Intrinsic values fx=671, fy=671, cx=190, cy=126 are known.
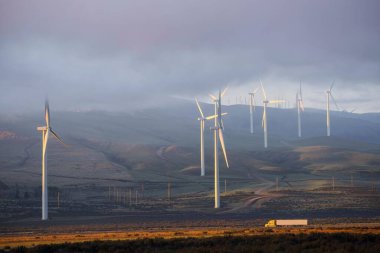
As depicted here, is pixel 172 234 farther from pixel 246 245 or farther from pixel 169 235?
pixel 246 245

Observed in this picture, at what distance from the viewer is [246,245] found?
46719mm

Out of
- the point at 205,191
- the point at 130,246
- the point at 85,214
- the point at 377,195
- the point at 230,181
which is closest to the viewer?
the point at 130,246

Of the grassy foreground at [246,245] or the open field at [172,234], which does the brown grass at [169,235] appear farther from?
the grassy foreground at [246,245]

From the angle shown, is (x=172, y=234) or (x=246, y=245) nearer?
(x=246, y=245)

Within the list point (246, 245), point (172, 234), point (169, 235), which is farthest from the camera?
point (172, 234)

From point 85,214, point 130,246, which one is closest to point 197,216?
point 85,214

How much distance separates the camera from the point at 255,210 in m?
119

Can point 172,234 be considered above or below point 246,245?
below

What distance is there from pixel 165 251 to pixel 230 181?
138772 mm

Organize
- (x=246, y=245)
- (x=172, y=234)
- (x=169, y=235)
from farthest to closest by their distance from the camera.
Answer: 1. (x=172, y=234)
2. (x=169, y=235)
3. (x=246, y=245)

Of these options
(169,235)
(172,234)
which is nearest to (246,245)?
(169,235)

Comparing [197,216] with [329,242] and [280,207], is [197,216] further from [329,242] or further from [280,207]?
[329,242]

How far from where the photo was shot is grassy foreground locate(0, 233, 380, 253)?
44.0 metres

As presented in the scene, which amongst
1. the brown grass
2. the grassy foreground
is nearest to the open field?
the brown grass
